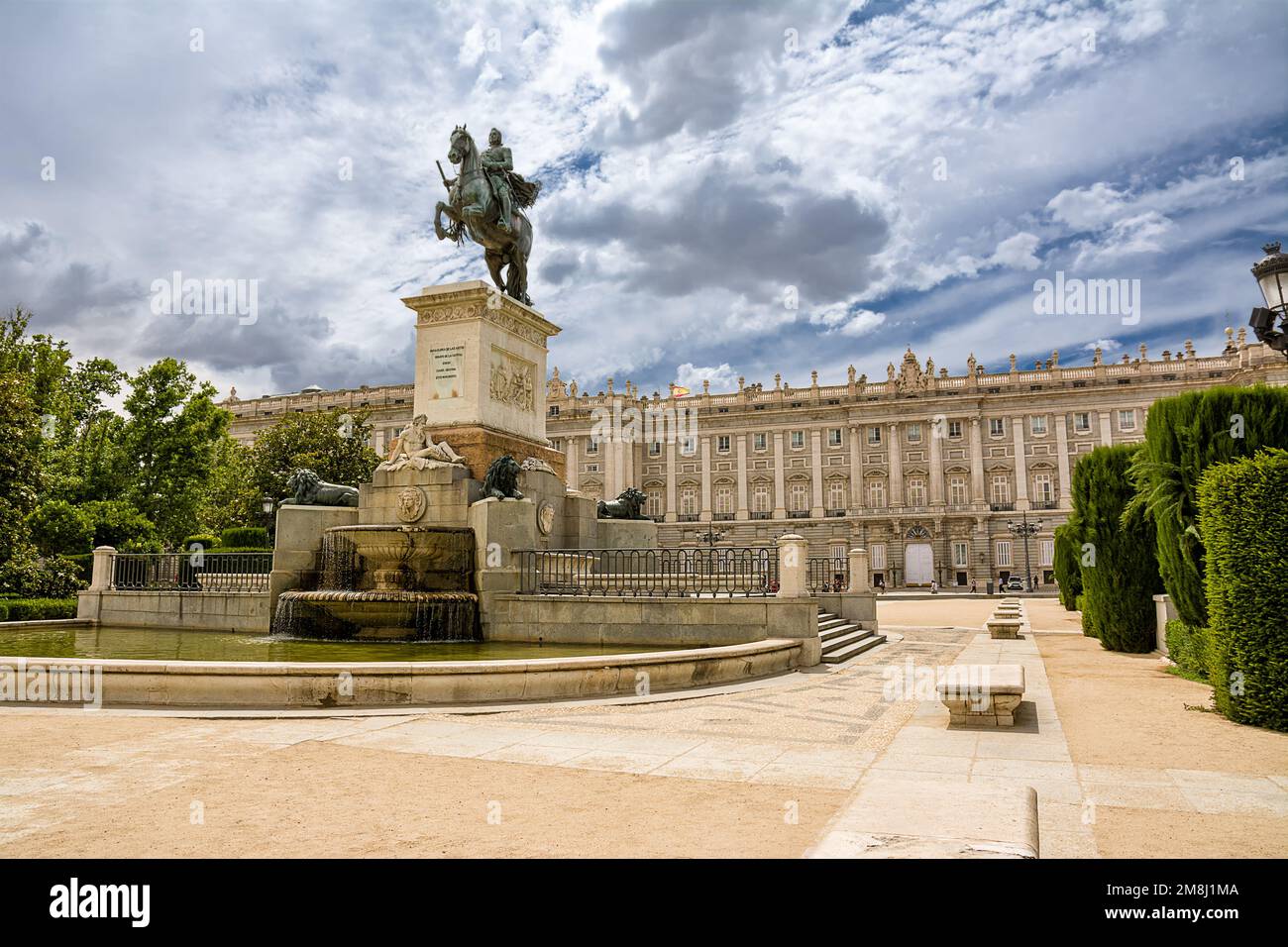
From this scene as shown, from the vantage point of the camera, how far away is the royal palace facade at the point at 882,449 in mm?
82625

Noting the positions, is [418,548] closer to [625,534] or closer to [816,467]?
[625,534]

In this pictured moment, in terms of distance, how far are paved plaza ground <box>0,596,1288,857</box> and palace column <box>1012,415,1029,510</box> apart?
80.4 m

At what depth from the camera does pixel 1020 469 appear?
84438 mm

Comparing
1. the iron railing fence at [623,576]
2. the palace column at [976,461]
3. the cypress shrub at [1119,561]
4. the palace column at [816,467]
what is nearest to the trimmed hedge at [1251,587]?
the iron railing fence at [623,576]

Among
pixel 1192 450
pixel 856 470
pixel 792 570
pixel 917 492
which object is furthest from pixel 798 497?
pixel 1192 450

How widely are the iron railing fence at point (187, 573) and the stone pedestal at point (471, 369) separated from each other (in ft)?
14.4

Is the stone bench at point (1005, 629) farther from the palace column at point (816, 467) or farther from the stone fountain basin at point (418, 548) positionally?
the palace column at point (816, 467)

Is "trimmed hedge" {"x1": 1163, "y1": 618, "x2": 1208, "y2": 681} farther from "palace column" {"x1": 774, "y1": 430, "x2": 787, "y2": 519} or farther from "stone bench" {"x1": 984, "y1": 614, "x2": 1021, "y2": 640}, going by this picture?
"palace column" {"x1": 774, "y1": 430, "x2": 787, "y2": 519}

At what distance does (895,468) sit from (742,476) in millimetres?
16096

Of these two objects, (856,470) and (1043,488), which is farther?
(856,470)

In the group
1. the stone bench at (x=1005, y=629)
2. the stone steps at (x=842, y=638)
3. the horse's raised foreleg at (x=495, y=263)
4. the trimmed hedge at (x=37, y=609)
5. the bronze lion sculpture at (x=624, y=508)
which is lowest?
the stone bench at (x=1005, y=629)

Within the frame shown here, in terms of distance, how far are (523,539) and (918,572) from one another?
253ft
